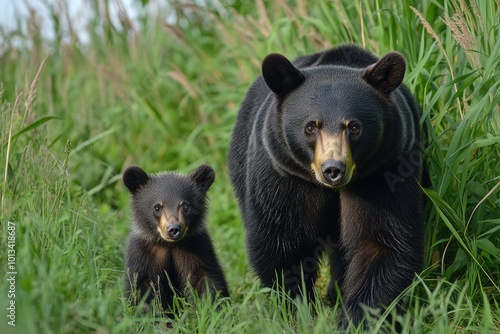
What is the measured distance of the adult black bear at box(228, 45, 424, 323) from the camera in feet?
15.8

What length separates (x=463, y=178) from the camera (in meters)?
5.45

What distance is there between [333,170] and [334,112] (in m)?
0.43

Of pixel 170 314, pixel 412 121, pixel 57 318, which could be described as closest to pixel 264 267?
pixel 170 314

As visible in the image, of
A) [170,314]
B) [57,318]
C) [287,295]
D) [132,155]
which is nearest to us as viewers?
[57,318]

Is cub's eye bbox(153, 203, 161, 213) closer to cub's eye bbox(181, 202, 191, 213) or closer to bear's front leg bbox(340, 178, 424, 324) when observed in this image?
cub's eye bbox(181, 202, 191, 213)

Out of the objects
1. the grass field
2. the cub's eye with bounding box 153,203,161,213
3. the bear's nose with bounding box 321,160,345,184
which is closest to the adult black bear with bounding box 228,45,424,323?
the bear's nose with bounding box 321,160,345,184

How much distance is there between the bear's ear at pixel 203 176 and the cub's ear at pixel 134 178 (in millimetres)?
363

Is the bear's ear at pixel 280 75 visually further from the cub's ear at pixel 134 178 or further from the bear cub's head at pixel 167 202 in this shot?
the cub's ear at pixel 134 178

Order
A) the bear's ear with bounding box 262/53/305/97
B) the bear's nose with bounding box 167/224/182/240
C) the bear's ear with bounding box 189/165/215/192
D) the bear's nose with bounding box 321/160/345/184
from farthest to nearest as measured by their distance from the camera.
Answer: the bear's ear with bounding box 189/165/215/192
the bear's nose with bounding box 167/224/182/240
the bear's ear with bounding box 262/53/305/97
the bear's nose with bounding box 321/160/345/184

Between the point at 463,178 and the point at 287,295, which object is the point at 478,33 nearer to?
the point at 463,178

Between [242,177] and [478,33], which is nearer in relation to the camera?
[478,33]

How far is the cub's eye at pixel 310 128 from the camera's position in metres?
4.83

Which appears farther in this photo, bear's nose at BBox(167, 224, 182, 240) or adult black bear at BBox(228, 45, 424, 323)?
bear's nose at BBox(167, 224, 182, 240)

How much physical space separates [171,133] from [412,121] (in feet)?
16.5
